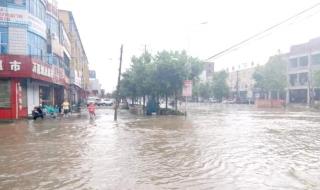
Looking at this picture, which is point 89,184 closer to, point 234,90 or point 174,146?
point 174,146

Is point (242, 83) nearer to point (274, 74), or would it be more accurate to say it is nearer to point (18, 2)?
point (274, 74)

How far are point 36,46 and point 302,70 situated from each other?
209 feet

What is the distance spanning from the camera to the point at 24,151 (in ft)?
47.6

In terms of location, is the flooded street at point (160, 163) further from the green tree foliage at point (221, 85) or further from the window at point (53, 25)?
the green tree foliage at point (221, 85)

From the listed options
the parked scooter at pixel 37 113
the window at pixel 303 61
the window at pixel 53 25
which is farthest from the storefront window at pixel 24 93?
the window at pixel 303 61

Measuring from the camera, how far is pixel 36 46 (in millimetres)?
33094

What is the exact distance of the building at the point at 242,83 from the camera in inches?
4468

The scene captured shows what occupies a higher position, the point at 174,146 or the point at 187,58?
the point at 187,58

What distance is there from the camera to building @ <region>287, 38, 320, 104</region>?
79.2 metres

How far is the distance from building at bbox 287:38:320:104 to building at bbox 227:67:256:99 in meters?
20.6

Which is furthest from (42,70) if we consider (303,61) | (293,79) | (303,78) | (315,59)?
(293,79)

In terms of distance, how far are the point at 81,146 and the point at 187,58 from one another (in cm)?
2540

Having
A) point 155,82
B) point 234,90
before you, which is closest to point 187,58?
point 155,82

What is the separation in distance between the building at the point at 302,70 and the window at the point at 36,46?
176 ft
